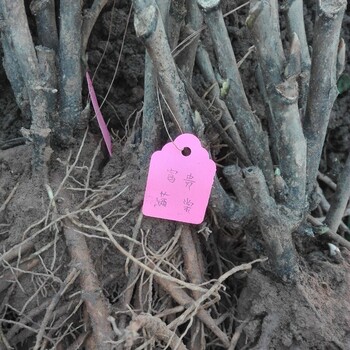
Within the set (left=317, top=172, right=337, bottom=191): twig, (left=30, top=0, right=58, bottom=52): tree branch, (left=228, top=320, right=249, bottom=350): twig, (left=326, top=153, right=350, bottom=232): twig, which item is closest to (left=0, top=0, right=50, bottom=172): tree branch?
(left=30, top=0, right=58, bottom=52): tree branch

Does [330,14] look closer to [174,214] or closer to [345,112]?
[174,214]

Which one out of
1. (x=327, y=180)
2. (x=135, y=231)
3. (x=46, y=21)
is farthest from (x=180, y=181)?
(x=327, y=180)

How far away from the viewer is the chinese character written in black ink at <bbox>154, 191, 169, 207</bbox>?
3.49 feet

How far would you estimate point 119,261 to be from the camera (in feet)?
3.61

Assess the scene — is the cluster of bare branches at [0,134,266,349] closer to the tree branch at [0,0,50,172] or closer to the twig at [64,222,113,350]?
the twig at [64,222,113,350]

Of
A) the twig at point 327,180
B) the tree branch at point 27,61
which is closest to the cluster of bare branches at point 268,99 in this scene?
the tree branch at point 27,61

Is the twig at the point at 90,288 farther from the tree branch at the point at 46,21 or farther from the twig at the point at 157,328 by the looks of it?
the tree branch at the point at 46,21

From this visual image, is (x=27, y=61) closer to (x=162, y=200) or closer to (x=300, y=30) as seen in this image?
(x=162, y=200)

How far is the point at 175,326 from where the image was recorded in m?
1.02

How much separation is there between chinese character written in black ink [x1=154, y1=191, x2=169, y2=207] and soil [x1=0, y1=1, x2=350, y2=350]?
0.15 feet

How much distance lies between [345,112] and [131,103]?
2.54ft

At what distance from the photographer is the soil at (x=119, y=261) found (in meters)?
1.06

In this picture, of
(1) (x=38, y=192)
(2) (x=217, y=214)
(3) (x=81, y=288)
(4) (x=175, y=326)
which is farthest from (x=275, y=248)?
(1) (x=38, y=192)

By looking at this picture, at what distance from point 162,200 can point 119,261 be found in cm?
16
